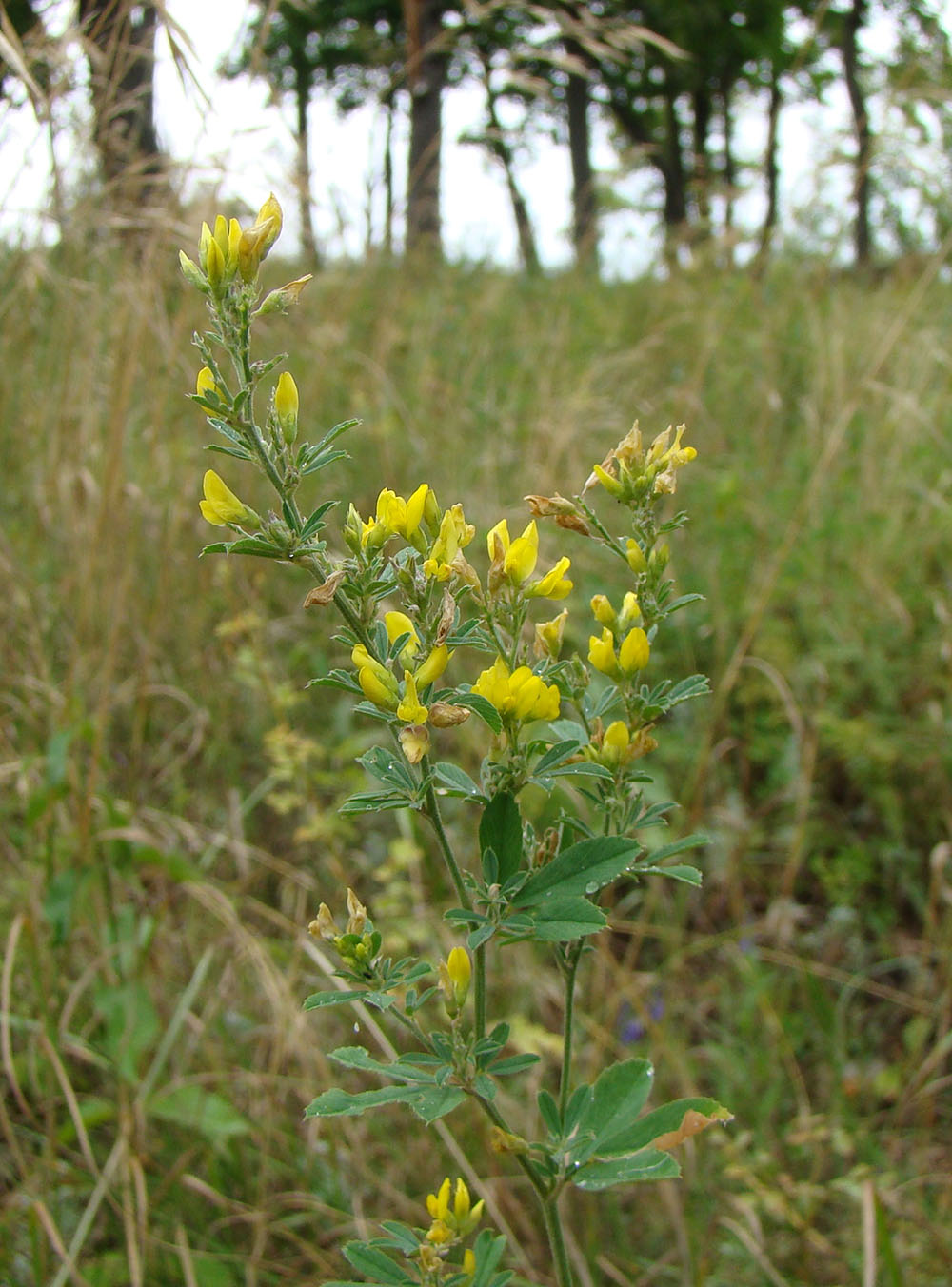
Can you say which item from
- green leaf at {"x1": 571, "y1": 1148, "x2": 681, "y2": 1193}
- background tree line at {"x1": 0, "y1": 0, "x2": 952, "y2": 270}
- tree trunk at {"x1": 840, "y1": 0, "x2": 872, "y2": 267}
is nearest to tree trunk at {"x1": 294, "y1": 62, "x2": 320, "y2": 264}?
background tree line at {"x1": 0, "y1": 0, "x2": 952, "y2": 270}

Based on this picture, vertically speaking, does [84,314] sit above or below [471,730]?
above

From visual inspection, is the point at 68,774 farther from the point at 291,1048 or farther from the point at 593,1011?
the point at 593,1011

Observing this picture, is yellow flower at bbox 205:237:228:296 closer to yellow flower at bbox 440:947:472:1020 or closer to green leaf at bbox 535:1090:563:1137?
yellow flower at bbox 440:947:472:1020

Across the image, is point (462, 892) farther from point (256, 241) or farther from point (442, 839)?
point (256, 241)

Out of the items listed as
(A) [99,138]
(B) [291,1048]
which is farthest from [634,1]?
(B) [291,1048]

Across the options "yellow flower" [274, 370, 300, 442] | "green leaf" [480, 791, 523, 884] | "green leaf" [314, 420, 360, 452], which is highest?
"yellow flower" [274, 370, 300, 442]

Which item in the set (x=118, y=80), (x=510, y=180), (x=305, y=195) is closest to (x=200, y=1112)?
(x=118, y=80)

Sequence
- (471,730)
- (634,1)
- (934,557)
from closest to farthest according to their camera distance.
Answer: (471,730) → (934,557) → (634,1)
